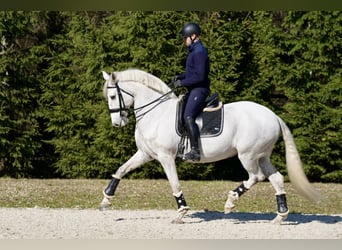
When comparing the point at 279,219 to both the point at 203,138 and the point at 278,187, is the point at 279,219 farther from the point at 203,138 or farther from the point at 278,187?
the point at 203,138

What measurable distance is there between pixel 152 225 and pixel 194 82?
5.87 ft

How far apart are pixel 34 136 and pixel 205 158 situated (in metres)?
8.70

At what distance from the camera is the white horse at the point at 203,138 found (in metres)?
7.07

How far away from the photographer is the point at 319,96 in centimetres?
1395

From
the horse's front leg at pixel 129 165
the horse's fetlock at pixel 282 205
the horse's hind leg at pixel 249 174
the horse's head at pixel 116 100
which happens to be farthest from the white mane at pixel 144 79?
the horse's fetlock at pixel 282 205

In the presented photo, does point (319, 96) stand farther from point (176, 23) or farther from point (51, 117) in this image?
point (51, 117)

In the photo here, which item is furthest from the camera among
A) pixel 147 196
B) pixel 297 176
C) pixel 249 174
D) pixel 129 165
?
pixel 147 196

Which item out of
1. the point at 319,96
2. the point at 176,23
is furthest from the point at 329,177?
the point at 176,23

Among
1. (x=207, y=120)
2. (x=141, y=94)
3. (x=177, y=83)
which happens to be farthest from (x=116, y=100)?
(x=207, y=120)

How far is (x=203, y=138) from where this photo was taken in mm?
7059

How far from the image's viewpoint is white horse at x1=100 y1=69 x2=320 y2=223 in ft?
23.2

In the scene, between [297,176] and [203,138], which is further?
[297,176]

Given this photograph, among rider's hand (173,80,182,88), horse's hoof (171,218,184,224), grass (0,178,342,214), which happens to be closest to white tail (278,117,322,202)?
rider's hand (173,80,182,88)

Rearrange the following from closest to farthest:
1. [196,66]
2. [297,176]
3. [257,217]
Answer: [196,66], [297,176], [257,217]
